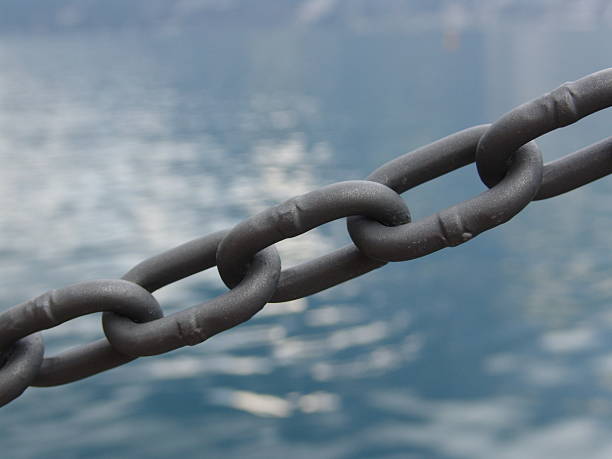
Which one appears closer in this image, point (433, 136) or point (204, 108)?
point (433, 136)

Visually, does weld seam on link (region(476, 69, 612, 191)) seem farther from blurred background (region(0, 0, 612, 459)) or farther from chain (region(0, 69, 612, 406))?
blurred background (region(0, 0, 612, 459))

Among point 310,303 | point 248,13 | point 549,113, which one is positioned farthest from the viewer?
point 248,13

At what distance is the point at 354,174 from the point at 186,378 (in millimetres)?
6267

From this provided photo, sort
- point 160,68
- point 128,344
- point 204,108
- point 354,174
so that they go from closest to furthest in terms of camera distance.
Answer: point 128,344, point 354,174, point 204,108, point 160,68

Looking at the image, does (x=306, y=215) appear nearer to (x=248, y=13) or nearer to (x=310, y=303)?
(x=310, y=303)

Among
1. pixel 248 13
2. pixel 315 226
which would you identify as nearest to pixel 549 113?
pixel 315 226

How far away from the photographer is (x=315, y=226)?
110 centimetres

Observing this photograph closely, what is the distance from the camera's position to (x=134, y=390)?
5.11 m

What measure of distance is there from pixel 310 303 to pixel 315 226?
524cm

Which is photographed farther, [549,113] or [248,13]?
[248,13]

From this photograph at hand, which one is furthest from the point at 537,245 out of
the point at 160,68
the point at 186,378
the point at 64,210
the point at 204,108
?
the point at 160,68

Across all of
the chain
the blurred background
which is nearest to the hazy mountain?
the blurred background

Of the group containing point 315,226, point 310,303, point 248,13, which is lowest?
point 315,226

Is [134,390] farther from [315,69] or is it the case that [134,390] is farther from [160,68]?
[160,68]
